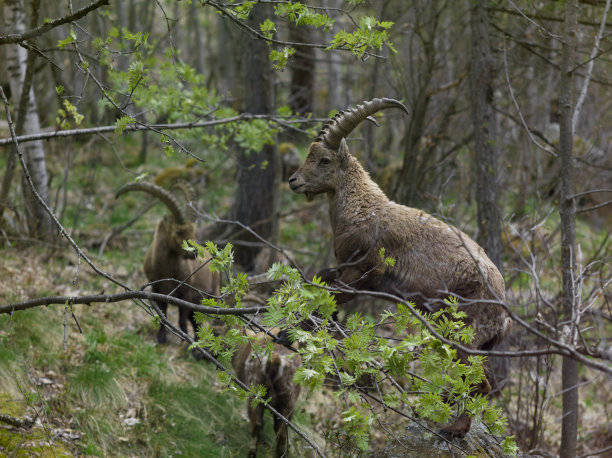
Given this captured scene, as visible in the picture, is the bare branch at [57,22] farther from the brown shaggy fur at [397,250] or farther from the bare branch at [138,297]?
the brown shaggy fur at [397,250]

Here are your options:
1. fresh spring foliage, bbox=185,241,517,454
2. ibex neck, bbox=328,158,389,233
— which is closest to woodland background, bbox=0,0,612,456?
fresh spring foliage, bbox=185,241,517,454

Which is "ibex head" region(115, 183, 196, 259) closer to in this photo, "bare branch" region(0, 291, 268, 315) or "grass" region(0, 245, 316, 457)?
"grass" region(0, 245, 316, 457)

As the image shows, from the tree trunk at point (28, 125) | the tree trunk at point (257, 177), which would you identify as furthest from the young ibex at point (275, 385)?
the tree trunk at point (28, 125)

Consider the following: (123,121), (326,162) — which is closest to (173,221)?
(326,162)

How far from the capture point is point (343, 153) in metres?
5.66

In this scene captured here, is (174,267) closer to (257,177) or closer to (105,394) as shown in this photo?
(105,394)

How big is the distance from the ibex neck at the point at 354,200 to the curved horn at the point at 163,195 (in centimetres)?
268

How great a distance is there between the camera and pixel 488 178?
25.2ft

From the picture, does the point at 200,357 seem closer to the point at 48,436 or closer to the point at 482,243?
the point at 48,436

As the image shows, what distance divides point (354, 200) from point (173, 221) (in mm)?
3279

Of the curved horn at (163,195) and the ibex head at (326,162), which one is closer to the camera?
the ibex head at (326,162)

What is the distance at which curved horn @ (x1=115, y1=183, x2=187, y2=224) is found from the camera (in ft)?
24.7

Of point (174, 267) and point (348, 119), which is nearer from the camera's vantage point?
point (348, 119)

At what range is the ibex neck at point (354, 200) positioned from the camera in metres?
5.50
